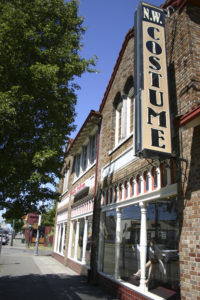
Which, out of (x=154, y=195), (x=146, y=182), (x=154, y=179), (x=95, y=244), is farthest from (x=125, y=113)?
(x=95, y=244)

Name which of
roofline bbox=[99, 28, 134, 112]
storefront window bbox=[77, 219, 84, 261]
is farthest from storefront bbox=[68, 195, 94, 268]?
roofline bbox=[99, 28, 134, 112]

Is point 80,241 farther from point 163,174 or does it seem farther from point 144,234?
point 163,174

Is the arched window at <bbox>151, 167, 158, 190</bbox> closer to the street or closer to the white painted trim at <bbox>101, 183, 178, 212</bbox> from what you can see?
the white painted trim at <bbox>101, 183, 178, 212</bbox>

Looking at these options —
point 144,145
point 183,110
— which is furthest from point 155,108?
point 144,145

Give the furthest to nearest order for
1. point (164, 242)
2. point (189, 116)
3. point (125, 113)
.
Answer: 1. point (125, 113)
2. point (164, 242)
3. point (189, 116)

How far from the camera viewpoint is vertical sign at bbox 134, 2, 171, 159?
5387 millimetres

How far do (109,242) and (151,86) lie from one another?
19.4 feet

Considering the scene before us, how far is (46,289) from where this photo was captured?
328 inches

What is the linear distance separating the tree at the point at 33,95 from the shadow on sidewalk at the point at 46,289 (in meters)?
2.57

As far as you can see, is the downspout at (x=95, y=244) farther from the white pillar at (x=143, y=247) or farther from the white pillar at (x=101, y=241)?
the white pillar at (x=143, y=247)

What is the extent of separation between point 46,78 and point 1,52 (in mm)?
1367

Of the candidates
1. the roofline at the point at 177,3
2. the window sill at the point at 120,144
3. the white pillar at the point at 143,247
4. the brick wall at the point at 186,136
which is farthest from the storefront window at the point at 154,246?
the roofline at the point at 177,3

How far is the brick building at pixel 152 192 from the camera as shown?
16.8 ft

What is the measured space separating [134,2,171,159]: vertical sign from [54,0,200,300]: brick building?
0.35 m
